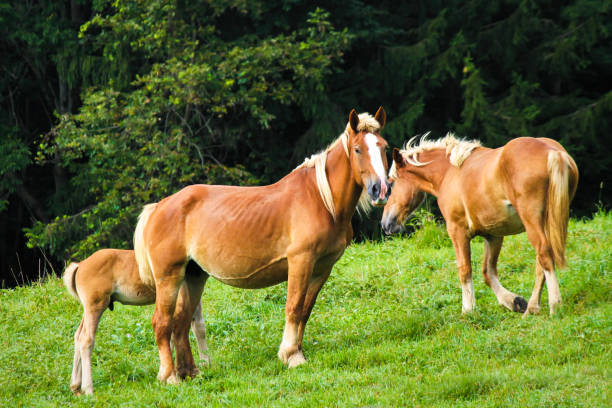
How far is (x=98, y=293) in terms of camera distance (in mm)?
7070

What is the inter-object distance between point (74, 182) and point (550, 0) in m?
13.9

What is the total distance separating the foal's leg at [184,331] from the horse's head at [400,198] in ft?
11.6

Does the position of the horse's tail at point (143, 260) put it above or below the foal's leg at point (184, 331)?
above

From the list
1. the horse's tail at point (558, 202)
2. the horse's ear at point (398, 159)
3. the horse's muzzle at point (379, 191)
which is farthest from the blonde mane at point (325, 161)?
the horse's ear at point (398, 159)

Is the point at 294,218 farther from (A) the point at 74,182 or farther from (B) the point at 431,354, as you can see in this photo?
(A) the point at 74,182

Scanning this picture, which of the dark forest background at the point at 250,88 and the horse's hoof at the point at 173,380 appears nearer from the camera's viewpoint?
the horse's hoof at the point at 173,380

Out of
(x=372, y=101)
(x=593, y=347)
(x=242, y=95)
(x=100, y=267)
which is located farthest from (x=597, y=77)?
(x=100, y=267)

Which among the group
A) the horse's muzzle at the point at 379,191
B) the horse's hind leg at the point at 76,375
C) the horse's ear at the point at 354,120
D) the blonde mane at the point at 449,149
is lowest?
the horse's hind leg at the point at 76,375

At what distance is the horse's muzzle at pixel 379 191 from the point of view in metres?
6.17

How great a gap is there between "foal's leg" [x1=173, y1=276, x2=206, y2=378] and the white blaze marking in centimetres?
240

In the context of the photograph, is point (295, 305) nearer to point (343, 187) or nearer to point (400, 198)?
point (343, 187)

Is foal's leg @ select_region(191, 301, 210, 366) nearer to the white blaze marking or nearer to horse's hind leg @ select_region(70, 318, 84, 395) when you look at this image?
horse's hind leg @ select_region(70, 318, 84, 395)

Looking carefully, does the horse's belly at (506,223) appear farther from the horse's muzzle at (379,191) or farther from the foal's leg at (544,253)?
the horse's muzzle at (379,191)

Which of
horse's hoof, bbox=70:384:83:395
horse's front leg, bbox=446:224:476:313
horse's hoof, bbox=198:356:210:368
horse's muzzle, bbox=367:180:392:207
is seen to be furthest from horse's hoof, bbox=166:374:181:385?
horse's front leg, bbox=446:224:476:313
